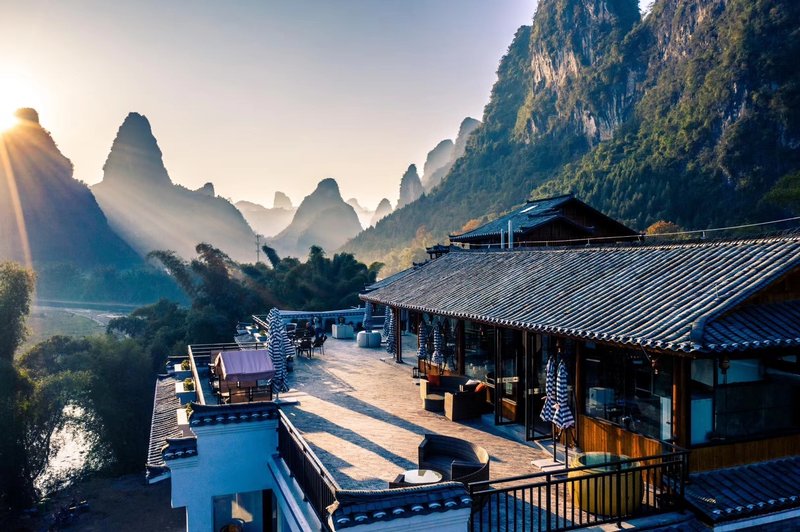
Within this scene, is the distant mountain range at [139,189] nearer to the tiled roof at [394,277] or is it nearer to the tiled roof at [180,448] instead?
the tiled roof at [394,277]

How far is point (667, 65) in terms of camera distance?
287 feet

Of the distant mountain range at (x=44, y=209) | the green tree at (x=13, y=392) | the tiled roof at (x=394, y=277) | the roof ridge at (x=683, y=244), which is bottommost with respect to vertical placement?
the green tree at (x=13, y=392)

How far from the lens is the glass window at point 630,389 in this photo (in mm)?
8750

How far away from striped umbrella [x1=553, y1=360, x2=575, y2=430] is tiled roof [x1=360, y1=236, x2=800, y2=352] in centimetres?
71

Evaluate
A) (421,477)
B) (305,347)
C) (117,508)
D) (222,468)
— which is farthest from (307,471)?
(117,508)

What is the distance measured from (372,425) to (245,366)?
385cm

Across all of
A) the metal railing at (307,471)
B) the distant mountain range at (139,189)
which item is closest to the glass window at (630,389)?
the metal railing at (307,471)

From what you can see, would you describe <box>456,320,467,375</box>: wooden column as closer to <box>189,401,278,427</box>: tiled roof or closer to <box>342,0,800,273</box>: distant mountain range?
<box>189,401,278,427</box>: tiled roof

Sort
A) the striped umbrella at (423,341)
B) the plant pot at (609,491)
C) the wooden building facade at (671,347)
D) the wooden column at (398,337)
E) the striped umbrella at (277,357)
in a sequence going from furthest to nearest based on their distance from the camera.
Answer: the wooden column at (398,337)
the striped umbrella at (423,341)
the striped umbrella at (277,357)
the wooden building facade at (671,347)
the plant pot at (609,491)

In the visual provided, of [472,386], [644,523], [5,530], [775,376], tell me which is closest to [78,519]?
[5,530]

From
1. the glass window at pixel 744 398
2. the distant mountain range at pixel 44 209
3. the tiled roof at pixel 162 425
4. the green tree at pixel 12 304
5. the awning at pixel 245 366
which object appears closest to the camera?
the glass window at pixel 744 398

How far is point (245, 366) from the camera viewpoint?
46.0 feet

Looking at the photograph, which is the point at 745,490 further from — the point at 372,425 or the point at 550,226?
the point at 550,226

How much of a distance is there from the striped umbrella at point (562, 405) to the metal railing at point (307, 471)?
386 cm
